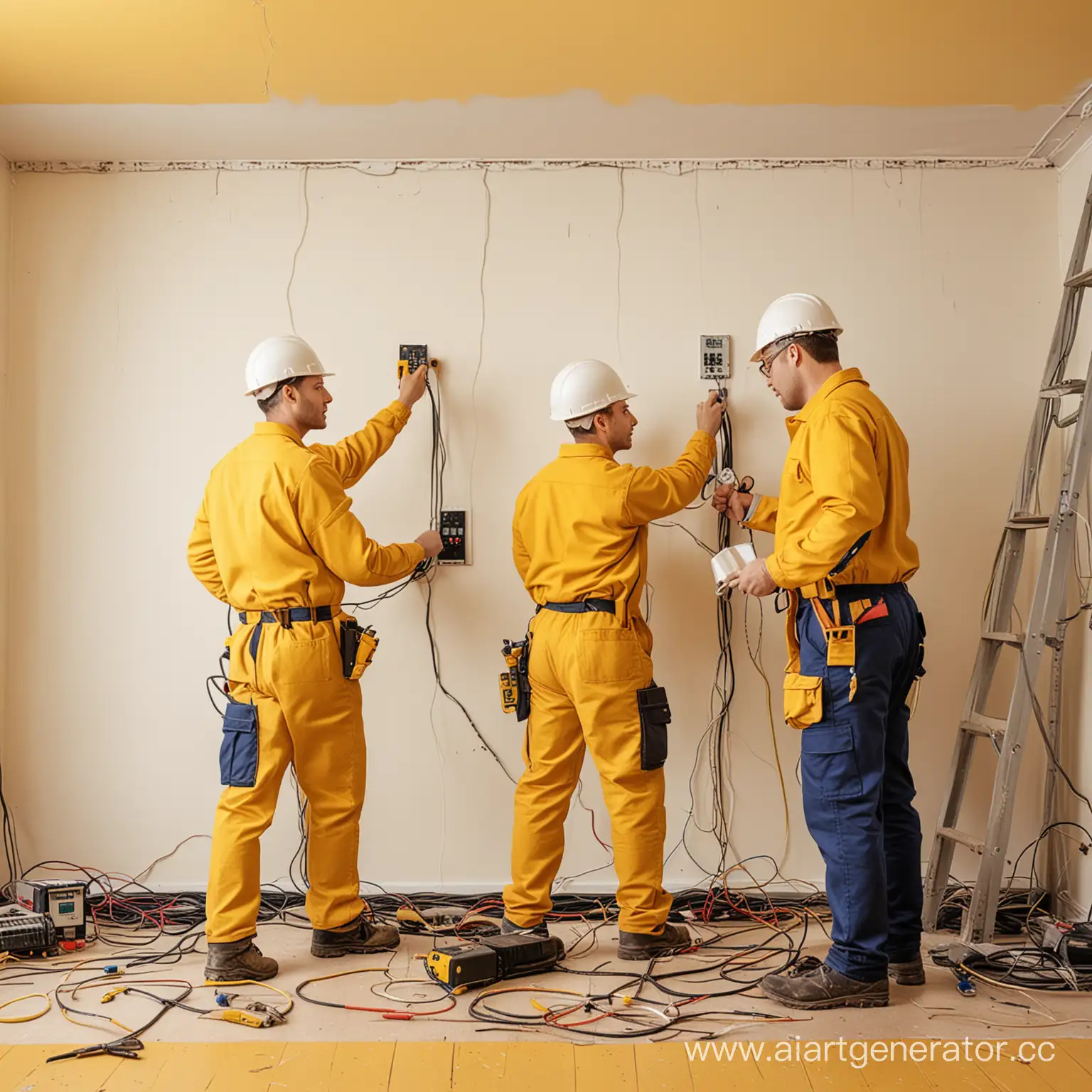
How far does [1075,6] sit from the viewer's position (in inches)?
112

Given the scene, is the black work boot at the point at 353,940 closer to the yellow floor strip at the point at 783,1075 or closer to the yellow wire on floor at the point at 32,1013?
the yellow wire on floor at the point at 32,1013

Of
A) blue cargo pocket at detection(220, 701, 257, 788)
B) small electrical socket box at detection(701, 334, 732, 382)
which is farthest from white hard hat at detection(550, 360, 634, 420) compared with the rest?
blue cargo pocket at detection(220, 701, 257, 788)

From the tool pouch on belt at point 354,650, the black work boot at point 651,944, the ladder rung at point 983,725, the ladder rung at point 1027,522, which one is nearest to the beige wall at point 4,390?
the tool pouch on belt at point 354,650

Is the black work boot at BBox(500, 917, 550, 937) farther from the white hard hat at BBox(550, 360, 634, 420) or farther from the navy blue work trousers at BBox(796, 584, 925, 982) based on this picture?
the white hard hat at BBox(550, 360, 634, 420)

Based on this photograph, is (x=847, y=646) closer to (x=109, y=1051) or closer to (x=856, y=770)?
(x=856, y=770)

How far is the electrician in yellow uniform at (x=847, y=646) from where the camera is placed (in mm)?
2605

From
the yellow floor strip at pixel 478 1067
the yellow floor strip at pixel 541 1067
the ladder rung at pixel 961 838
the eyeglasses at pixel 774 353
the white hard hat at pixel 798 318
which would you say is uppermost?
the white hard hat at pixel 798 318

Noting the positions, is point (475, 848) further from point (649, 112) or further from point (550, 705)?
point (649, 112)

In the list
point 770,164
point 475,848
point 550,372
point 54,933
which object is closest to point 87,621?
point 54,933

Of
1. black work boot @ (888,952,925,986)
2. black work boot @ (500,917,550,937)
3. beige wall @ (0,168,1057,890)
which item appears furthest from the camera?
beige wall @ (0,168,1057,890)

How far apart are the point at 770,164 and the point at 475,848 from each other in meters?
2.86

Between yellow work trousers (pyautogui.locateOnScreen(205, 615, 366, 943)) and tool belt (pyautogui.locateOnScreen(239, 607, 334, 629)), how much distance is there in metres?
0.02

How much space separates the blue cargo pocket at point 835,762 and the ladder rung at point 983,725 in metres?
0.86

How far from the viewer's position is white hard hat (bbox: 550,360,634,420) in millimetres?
3271
